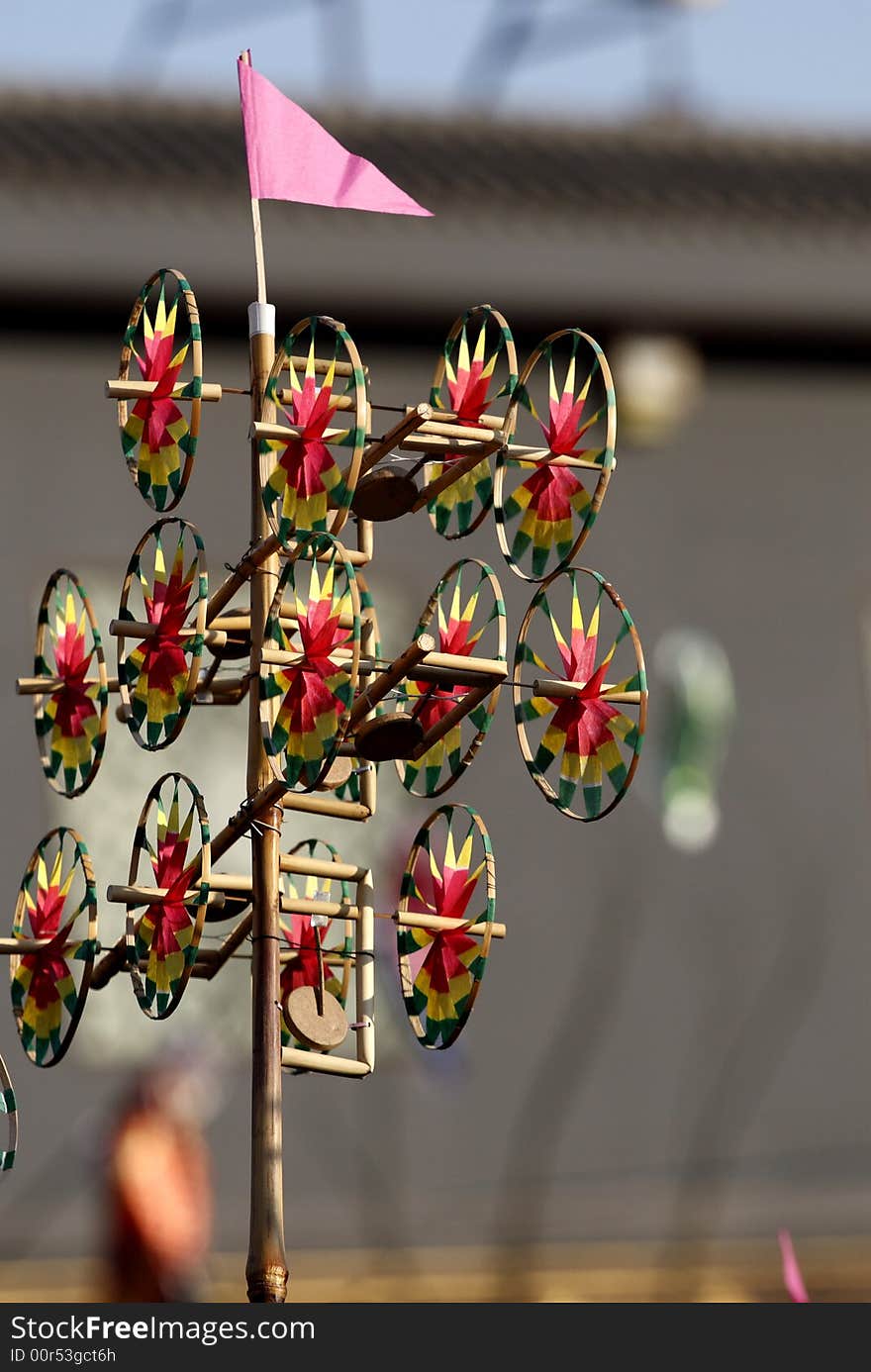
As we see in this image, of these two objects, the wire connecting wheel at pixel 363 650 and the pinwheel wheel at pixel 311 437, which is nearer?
the pinwheel wheel at pixel 311 437

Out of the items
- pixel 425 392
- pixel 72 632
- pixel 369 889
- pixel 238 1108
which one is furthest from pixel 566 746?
pixel 425 392

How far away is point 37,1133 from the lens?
9.70 m

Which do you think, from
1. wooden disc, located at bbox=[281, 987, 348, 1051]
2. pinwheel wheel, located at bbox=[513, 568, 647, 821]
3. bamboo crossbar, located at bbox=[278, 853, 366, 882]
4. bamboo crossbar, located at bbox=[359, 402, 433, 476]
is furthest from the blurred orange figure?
bamboo crossbar, located at bbox=[359, 402, 433, 476]

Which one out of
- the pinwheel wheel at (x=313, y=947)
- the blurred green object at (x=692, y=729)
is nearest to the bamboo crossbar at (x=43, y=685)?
the pinwheel wheel at (x=313, y=947)

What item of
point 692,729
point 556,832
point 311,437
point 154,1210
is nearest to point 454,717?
point 311,437

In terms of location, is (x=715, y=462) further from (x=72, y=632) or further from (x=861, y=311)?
(x=72, y=632)

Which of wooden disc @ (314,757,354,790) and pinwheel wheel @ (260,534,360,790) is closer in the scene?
pinwheel wheel @ (260,534,360,790)

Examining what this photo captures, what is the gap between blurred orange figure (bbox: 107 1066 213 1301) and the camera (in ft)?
29.0

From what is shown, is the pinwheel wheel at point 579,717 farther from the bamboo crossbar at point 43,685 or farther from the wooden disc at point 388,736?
the bamboo crossbar at point 43,685

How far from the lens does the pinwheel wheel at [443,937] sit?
17.0 ft

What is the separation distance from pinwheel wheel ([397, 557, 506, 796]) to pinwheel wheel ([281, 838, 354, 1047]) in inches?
9.4

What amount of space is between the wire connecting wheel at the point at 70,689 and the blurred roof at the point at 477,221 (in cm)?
474

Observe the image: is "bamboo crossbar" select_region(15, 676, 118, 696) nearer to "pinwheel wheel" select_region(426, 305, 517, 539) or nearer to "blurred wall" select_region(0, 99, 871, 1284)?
"pinwheel wheel" select_region(426, 305, 517, 539)

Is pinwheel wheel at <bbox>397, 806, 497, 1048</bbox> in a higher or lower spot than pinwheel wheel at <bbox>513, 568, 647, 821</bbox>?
lower
